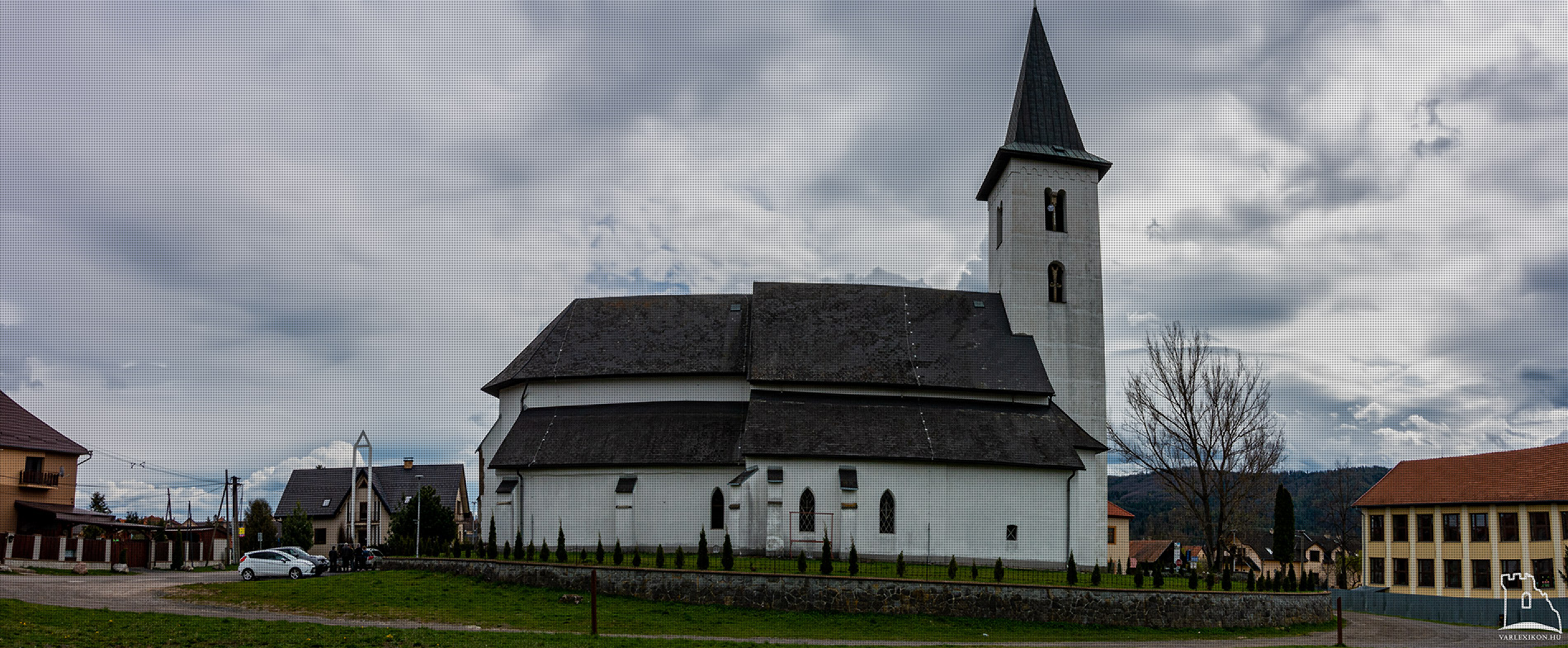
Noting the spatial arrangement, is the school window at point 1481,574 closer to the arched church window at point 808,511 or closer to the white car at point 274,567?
the arched church window at point 808,511

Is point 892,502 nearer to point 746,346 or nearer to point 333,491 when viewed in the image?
point 746,346

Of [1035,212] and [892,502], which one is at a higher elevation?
[1035,212]

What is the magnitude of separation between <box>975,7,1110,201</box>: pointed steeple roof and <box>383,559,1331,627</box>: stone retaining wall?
21.4m

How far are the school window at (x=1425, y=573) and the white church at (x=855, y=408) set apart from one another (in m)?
27.6

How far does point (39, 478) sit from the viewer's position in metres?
47.4

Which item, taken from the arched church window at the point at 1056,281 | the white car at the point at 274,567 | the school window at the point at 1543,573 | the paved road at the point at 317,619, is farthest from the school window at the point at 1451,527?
the white car at the point at 274,567

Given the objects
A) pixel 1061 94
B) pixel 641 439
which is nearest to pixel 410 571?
pixel 641 439

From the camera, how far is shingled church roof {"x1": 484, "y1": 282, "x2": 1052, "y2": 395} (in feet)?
140

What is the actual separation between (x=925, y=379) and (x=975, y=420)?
2.67 m

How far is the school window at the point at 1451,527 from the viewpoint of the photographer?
56.1 m

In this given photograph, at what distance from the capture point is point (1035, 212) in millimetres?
45594

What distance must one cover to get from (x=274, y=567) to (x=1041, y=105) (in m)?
37.6

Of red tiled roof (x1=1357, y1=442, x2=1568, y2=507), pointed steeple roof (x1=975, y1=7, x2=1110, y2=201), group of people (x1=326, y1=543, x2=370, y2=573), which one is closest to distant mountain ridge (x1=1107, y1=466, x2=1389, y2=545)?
red tiled roof (x1=1357, y1=442, x2=1568, y2=507)

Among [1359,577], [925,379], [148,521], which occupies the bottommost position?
[1359,577]
